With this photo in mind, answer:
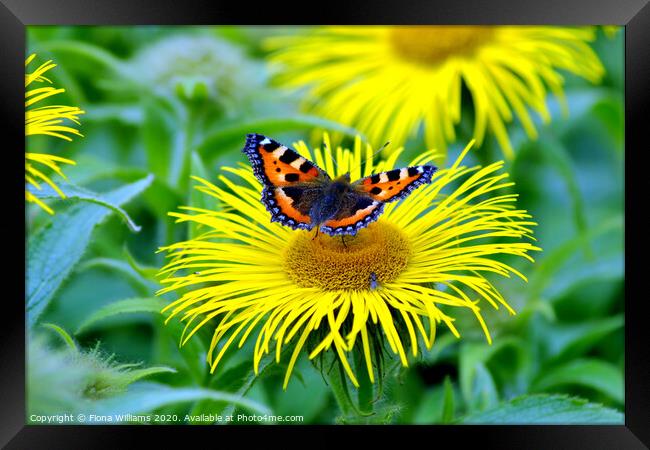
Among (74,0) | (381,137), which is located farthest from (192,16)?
(381,137)

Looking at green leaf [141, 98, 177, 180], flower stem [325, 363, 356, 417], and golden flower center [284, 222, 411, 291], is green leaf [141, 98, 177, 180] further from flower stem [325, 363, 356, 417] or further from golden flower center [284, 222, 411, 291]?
flower stem [325, 363, 356, 417]

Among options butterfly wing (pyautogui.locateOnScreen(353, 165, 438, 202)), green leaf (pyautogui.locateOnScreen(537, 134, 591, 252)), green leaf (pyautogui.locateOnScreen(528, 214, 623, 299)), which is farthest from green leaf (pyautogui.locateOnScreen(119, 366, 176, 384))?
green leaf (pyautogui.locateOnScreen(537, 134, 591, 252))

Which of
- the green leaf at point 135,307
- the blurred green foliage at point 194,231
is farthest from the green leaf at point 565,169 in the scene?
the green leaf at point 135,307

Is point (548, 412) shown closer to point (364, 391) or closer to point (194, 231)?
point (364, 391)

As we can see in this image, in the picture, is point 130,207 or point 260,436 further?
point 130,207

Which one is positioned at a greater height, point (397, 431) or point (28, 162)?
point (28, 162)

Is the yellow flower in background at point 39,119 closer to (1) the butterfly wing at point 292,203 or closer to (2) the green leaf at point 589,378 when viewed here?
(1) the butterfly wing at point 292,203
